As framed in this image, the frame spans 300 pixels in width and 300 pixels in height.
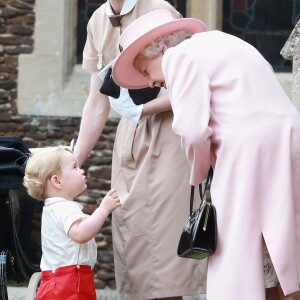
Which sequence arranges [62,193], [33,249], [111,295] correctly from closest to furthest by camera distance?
[62,193] → [33,249] → [111,295]

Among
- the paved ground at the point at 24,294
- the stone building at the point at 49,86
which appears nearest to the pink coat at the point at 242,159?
the paved ground at the point at 24,294

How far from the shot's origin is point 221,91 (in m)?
4.84

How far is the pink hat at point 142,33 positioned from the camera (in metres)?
5.24

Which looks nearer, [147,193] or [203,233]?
[203,233]

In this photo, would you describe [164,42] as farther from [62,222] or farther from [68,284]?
[68,284]

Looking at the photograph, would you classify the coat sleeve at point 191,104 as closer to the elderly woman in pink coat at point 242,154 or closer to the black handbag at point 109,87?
the elderly woman in pink coat at point 242,154

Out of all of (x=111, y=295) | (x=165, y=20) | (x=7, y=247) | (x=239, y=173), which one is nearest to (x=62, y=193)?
(x=7, y=247)

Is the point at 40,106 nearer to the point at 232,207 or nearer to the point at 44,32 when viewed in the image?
the point at 44,32

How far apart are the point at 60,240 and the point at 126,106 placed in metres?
0.73

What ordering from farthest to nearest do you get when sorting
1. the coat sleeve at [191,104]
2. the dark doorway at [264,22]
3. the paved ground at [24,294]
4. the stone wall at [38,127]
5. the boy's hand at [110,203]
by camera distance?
the dark doorway at [264,22] → the stone wall at [38,127] → the paved ground at [24,294] → the boy's hand at [110,203] → the coat sleeve at [191,104]

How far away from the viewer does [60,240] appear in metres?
5.92

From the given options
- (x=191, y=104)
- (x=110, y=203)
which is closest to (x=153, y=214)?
(x=110, y=203)

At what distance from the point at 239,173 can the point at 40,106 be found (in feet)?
16.8

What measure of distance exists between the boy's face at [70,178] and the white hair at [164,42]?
881 mm
